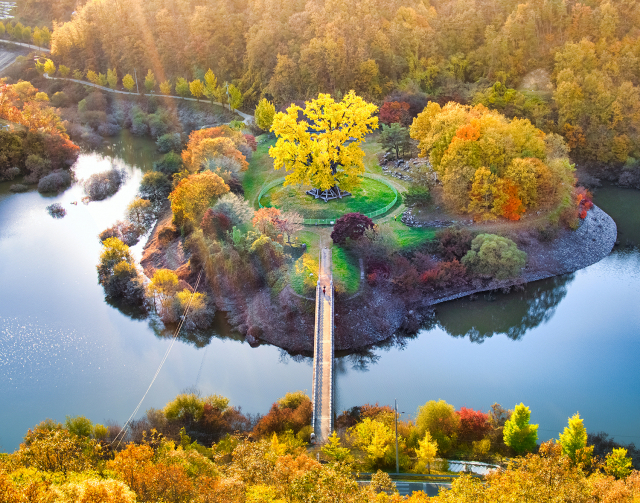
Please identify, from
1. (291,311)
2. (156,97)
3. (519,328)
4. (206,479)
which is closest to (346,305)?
(291,311)

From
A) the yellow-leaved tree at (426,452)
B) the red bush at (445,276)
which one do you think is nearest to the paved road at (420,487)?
the yellow-leaved tree at (426,452)

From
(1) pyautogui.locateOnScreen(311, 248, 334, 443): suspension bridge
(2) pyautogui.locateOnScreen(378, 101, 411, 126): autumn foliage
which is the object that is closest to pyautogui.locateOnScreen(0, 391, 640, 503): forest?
(1) pyautogui.locateOnScreen(311, 248, 334, 443): suspension bridge

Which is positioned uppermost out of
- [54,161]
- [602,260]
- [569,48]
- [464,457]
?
[569,48]

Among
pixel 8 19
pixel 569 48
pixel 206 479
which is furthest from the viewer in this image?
pixel 8 19

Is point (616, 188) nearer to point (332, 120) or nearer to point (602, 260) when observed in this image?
point (602, 260)

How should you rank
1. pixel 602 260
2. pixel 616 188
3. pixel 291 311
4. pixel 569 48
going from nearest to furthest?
pixel 291 311 < pixel 602 260 < pixel 616 188 < pixel 569 48

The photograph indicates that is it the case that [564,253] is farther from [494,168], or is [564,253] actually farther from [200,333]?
[200,333]

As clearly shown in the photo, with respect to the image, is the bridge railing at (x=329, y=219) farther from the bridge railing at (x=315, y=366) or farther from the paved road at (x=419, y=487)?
the paved road at (x=419, y=487)

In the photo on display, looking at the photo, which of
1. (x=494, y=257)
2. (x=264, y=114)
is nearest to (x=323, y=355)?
(x=494, y=257)
